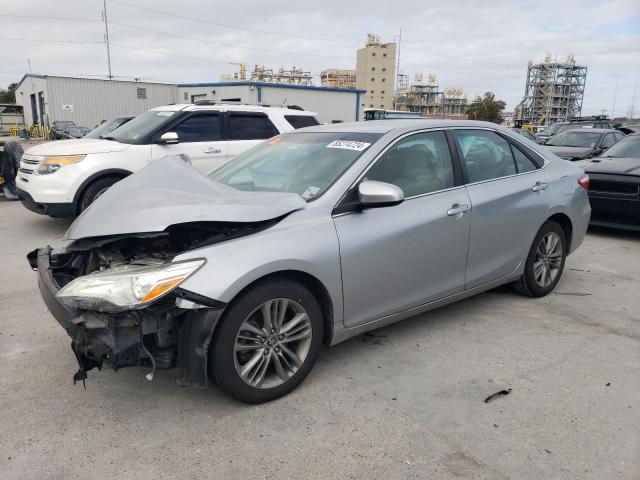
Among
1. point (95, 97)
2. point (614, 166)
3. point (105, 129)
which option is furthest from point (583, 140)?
point (95, 97)

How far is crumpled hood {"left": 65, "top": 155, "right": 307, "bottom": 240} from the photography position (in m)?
2.80

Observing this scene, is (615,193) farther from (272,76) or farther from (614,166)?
(272,76)

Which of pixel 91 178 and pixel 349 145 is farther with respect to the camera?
pixel 91 178

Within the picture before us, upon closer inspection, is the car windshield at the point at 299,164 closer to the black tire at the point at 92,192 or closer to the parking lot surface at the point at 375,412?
the parking lot surface at the point at 375,412

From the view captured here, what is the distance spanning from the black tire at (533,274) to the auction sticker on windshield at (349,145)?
76.6 inches

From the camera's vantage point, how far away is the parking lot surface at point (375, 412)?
2.49m

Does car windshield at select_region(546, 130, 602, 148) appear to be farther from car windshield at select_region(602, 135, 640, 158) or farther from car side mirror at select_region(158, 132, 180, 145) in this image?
car side mirror at select_region(158, 132, 180, 145)

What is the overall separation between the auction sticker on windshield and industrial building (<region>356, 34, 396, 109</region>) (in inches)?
4923

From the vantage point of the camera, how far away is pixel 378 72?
126 metres

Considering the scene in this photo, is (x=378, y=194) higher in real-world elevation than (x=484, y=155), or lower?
lower

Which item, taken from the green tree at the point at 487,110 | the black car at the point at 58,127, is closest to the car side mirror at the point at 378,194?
the black car at the point at 58,127

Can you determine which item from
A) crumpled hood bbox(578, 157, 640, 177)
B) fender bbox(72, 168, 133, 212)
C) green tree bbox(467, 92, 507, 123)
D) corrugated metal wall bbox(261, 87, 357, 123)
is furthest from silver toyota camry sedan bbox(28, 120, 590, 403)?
green tree bbox(467, 92, 507, 123)

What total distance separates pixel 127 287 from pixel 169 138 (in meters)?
5.32

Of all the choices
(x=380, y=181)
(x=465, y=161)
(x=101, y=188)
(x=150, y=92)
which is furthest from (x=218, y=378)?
(x=150, y=92)
